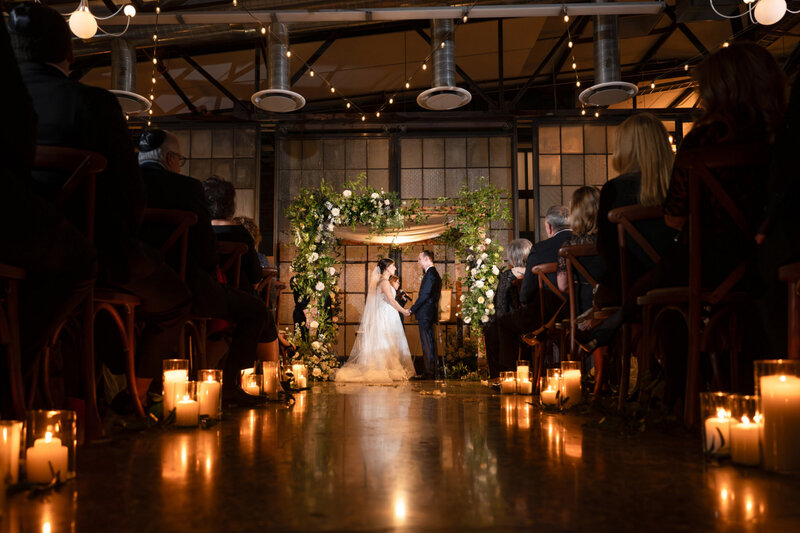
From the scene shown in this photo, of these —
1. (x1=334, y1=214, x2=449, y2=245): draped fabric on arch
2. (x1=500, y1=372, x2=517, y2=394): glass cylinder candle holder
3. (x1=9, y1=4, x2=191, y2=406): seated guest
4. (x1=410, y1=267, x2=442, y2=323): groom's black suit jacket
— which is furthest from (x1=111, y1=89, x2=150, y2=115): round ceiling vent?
(x1=9, y1=4, x2=191, y2=406): seated guest

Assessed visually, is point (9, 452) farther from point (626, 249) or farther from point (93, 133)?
point (626, 249)

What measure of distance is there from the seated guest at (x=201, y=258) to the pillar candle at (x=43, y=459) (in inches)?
53.6

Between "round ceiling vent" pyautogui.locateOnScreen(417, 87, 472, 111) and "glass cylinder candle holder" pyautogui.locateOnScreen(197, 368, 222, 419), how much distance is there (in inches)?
190

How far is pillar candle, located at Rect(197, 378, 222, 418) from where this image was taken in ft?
7.69

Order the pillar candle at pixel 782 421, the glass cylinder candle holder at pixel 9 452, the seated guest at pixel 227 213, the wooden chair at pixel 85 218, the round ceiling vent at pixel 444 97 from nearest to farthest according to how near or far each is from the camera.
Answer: the glass cylinder candle holder at pixel 9 452
the pillar candle at pixel 782 421
the wooden chair at pixel 85 218
the seated guest at pixel 227 213
the round ceiling vent at pixel 444 97

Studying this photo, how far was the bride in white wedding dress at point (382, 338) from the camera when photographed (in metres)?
7.59

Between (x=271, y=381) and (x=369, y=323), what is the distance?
182 inches

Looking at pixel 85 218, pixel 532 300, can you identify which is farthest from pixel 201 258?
pixel 532 300

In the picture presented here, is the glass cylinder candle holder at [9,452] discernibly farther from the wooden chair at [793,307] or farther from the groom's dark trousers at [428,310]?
the groom's dark trousers at [428,310]

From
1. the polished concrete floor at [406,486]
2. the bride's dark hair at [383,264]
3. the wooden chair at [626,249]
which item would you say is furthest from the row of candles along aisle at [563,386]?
the bride's dark hair at [383,264]

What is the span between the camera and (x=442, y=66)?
6.96 meters

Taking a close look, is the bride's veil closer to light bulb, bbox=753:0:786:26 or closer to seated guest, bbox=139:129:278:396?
seated guest, bbox=139:129:278:396

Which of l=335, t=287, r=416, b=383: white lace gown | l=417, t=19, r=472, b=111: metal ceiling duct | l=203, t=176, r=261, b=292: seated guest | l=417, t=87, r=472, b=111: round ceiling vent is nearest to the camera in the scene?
l=203, t=176, r=261, b=292: seated guest

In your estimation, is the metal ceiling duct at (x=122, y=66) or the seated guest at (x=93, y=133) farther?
the metal ceiling duct at (x=122, y=66)
